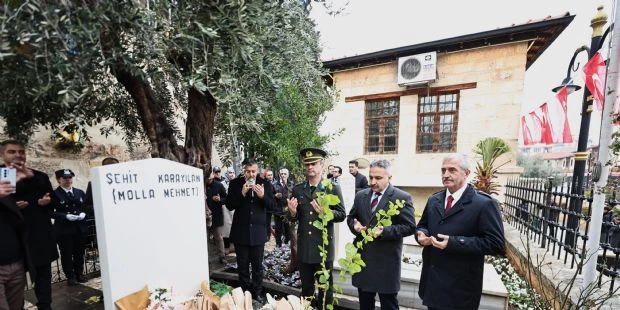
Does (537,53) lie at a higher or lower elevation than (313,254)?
higher

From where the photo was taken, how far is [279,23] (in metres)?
2.44

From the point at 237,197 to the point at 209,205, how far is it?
227 cm

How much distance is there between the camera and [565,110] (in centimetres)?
525

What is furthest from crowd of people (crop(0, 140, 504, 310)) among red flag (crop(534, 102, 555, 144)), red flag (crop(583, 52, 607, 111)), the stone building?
red flag (crop(534, 102, 555, 144))

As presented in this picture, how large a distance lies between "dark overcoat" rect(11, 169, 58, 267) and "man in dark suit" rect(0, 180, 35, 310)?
0.30 metres

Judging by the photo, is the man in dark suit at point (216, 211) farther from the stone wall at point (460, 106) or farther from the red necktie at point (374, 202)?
Answer: the red necktie at point (374, 202)

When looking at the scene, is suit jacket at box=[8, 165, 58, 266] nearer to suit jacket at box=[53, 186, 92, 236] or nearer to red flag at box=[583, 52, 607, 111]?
suit jacket at box=[53, 186, 92, 236]

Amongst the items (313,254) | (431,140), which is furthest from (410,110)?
(313,254)

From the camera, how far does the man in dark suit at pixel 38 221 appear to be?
8.99 feet

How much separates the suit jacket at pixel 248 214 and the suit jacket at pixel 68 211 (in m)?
2.53

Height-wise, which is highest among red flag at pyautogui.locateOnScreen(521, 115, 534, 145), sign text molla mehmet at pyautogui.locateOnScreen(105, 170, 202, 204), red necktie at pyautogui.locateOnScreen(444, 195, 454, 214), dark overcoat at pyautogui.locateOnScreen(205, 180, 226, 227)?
red flag at pyautogui.locateOnScreen(521, 115, 534, 145)

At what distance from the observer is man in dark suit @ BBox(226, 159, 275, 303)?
3.55 meters

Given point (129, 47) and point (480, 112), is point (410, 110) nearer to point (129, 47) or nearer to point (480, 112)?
point (480, 112)

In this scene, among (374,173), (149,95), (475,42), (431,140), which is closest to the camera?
(374,173)
